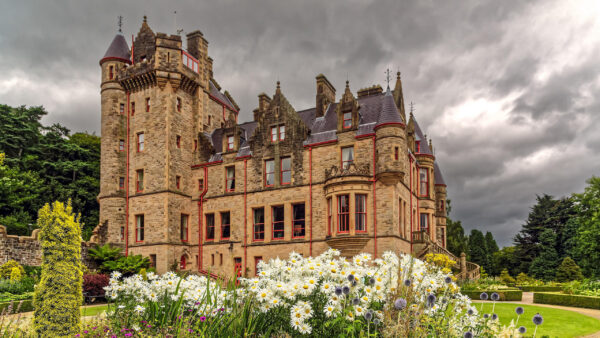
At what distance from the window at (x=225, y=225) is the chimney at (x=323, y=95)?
967 cm

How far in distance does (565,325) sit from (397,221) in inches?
496

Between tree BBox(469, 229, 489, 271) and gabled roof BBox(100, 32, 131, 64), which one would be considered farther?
tree BBox(469, 229, 489, 271)

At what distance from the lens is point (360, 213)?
1073 inches

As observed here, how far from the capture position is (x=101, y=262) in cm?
3119

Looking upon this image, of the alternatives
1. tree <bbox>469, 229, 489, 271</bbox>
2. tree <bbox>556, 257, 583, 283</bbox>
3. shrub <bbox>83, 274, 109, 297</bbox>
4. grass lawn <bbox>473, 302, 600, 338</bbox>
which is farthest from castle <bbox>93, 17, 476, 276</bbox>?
tree <bbox>469, 229, 489, 271</bbox>

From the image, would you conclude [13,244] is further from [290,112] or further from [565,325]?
[565,325]

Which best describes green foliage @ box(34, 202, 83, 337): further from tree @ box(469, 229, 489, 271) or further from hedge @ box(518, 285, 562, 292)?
tree @ box(469, 229, 489, 271)

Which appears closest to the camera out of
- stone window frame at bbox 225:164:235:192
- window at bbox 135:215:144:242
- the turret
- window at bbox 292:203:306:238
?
the turret

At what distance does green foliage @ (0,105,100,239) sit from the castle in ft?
34.7

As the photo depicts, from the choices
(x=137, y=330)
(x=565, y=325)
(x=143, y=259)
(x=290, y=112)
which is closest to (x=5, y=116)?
(x=143, y=259)

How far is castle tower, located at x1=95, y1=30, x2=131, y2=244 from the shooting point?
33.0 m

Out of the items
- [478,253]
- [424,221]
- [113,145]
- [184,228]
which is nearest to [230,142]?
[184,228]

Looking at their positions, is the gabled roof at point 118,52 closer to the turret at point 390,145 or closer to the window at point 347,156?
the window at point 347,156

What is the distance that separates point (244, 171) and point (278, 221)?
4469 mm
